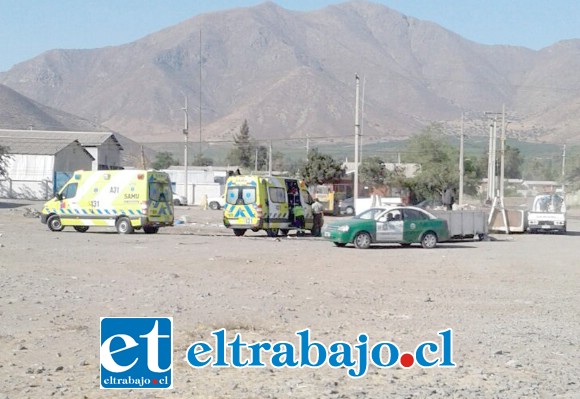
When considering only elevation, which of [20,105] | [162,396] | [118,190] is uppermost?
[20,105]

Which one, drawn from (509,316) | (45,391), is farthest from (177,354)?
(509,316)

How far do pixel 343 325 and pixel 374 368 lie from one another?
261 cm

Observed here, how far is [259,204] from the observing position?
107 feet

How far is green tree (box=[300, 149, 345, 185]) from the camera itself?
258ft

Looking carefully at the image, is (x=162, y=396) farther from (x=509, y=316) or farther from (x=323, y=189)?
(x=323, y=189)

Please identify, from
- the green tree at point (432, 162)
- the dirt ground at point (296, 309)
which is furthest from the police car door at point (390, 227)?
the green tree at point (432, 162)

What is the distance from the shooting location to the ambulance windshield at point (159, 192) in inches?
1268

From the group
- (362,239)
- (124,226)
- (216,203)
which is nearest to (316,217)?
(362,239)

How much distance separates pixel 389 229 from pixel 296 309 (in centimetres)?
1490

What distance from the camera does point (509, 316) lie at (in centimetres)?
1350

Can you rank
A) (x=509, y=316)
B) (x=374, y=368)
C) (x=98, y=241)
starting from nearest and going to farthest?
(x=374, y=368) → (x=509, y=316) → (x=98, y=241)

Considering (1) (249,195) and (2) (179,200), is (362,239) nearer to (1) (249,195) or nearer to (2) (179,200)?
(1) (249,195)

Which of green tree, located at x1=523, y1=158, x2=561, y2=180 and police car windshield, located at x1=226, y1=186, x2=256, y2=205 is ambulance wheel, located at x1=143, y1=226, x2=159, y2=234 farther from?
green tree, located at x1=523, y1=158, x2=561, y2=180

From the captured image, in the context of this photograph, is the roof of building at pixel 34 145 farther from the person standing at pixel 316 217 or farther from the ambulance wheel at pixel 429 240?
the ambulance wheel at pixel 429 240
